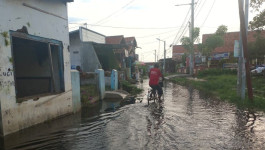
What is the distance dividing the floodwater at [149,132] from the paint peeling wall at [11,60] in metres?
0.36

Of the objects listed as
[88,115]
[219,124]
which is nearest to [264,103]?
[219,124]

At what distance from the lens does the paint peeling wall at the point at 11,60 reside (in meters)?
5.31

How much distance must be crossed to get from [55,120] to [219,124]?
221 inches

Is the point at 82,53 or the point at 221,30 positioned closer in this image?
the point at 82,53

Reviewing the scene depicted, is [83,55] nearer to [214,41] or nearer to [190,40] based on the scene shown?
[190,40]

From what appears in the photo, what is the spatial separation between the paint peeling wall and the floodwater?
36cm

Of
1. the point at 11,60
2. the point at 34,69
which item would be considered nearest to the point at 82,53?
the point at 34,69

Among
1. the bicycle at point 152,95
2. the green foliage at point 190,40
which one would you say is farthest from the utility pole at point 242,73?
the green foliage at point 190,40

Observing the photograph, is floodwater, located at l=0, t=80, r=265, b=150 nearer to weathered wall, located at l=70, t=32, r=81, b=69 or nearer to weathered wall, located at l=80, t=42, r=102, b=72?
weathered wall, located at l=80, t=42, r=102, b=72

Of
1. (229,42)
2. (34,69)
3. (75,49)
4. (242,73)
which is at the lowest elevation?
(242,73)

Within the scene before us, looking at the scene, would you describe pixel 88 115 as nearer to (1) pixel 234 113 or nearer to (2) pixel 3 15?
(2) pixel 3 15

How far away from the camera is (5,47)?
5375 millimetres

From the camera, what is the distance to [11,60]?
18.2ft

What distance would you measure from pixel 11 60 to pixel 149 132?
437 centimetres
